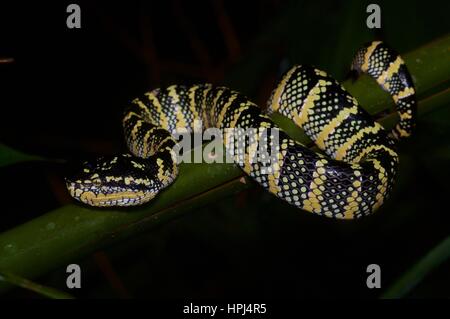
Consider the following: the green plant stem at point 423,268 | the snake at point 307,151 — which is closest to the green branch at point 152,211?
the snake at point 307,151

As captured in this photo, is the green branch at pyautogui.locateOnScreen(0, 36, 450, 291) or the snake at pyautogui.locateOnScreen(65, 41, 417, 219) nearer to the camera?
the green branch at pyautogui.locateOnScreen(0, 36, 450, 291)

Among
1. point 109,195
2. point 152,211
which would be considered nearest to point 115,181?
point 109,195

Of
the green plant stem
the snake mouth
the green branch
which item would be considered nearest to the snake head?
the snake mouth

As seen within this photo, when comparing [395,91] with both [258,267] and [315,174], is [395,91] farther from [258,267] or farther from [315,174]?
[258,267]

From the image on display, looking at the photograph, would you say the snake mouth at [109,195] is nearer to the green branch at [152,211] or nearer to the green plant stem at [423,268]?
the green branch at [152,211]

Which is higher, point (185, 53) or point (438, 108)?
point (185, 53)

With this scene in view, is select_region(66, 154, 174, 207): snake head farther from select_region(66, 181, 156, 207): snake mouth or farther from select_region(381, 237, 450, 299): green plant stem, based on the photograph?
select_region(381, 237, 450, 299): green plant stem

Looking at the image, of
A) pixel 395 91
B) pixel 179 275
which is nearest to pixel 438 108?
pixel 395 91
